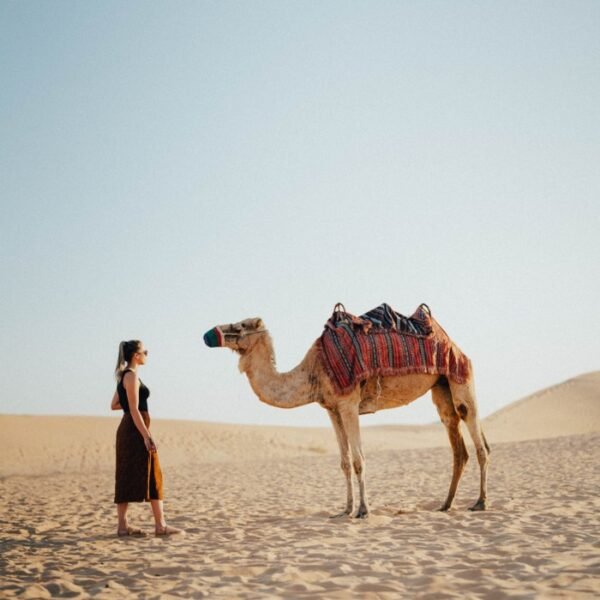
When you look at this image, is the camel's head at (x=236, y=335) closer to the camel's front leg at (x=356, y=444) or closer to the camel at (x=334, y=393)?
the camel at (x=334, y=393)

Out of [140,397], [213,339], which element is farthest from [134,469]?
[213,339]

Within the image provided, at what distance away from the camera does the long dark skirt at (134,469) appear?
6652 mm

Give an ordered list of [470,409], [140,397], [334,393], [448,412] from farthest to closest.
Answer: [448,412]
[470,409]
[334,393]
[140,397]

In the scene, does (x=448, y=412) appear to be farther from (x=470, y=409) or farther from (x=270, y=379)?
(x=270, y=379)

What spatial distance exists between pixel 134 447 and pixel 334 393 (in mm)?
2532

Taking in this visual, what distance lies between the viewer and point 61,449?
1428 inches

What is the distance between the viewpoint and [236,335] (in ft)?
26.1

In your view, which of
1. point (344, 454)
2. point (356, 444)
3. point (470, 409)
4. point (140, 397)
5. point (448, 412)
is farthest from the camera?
point (448, 412)

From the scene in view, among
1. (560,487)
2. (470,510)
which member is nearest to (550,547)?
(470,510)

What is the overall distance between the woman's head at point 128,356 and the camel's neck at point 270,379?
4.99ft

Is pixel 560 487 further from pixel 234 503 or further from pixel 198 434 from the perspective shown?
pixel 198 434

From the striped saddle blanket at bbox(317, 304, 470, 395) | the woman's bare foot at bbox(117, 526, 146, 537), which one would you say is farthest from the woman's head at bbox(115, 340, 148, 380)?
the striped saddle blanket at bbox(317, 304, 470, 395)

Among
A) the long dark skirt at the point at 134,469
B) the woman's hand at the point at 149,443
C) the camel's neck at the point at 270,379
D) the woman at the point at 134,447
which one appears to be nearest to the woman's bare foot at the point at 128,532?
the woman at the point at 134,447

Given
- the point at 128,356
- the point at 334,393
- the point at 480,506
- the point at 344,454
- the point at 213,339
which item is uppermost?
the point at 213,339
